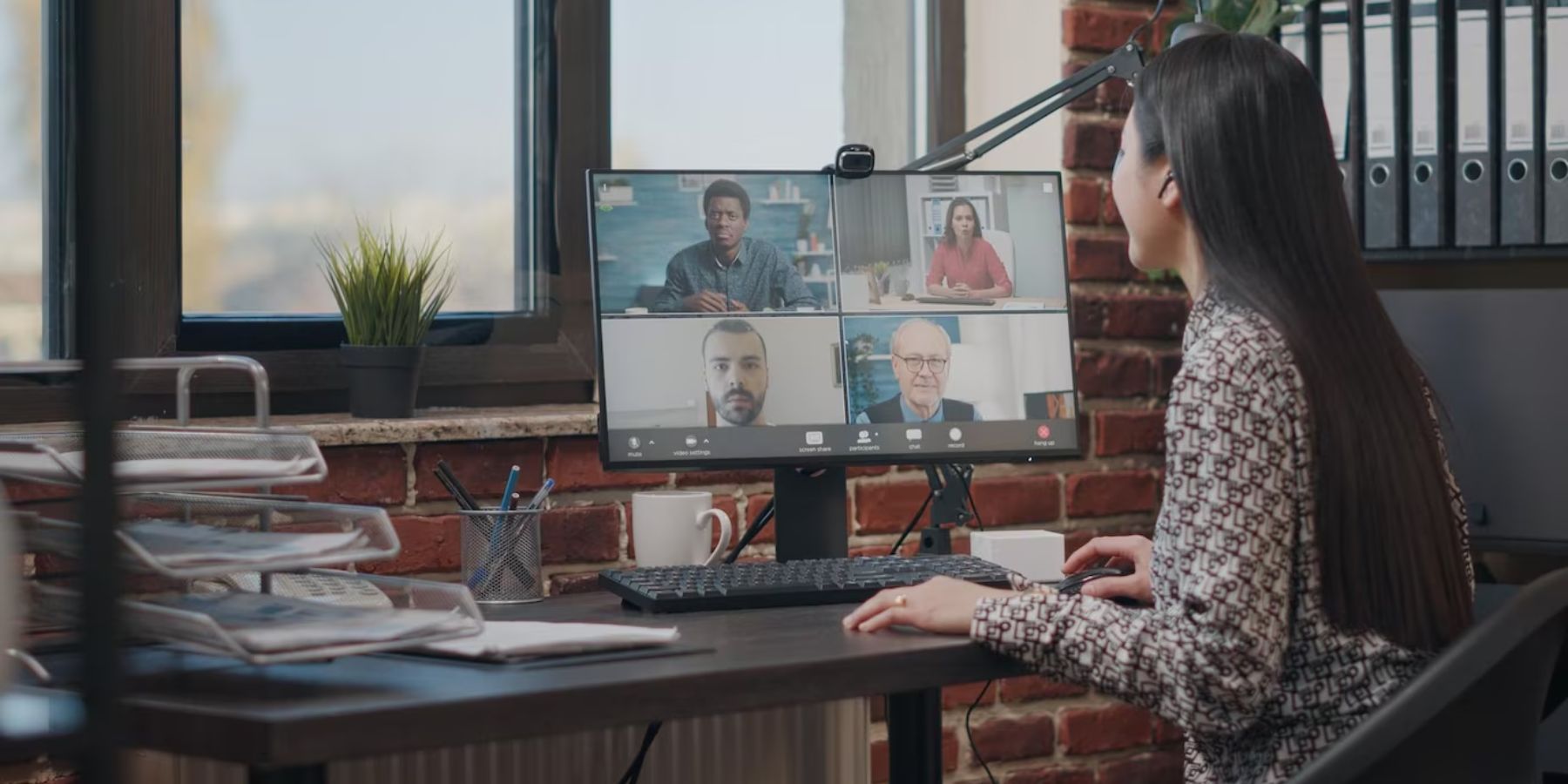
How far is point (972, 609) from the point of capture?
1.24m

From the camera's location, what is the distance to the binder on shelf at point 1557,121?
1.98 meters

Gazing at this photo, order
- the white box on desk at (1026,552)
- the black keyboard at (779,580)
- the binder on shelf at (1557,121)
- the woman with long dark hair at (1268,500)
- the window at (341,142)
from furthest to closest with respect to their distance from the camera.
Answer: the binder on shelf at (1557,121) < the window at (341,142) < the white box on desk at (1026,552) < the black keyboard at (779,580) < the woman with long dark hair at (1268,500)

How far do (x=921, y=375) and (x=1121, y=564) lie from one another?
0.91ft

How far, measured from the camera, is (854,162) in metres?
1.63

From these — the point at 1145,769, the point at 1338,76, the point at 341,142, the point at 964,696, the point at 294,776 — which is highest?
the point at 1338,76

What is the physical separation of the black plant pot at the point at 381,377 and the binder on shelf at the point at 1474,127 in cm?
131

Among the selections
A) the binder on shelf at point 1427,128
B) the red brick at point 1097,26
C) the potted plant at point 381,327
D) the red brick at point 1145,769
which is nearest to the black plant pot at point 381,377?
the potted plant at point 381,327

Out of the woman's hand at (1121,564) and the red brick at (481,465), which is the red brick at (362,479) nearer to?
the red brick at (481,465)

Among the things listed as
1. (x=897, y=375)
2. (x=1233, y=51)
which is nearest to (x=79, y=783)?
(x=1233, y=51)

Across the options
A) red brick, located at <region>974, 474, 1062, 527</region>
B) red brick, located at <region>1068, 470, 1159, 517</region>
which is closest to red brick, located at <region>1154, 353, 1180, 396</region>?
red brick, located at <region>1068, 470, 1159, 517</region>

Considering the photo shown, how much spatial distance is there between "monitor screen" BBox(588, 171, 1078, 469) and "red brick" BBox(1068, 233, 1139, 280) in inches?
23.2

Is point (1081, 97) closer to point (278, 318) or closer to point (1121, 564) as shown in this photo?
point (1121, 564)

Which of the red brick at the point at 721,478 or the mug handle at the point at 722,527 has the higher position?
the red brick at the point at 721,478

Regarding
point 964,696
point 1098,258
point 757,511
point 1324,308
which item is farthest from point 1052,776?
point 1324,308
